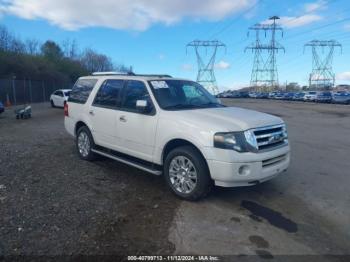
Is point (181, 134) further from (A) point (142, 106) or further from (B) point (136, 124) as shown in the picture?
(B) point (136, 124)

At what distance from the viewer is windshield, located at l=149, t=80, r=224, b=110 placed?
5.96 metres

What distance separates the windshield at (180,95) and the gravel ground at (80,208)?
146 cm

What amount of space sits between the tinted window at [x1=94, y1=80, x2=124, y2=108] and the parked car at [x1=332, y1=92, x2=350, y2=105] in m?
43.8

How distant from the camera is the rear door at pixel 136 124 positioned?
5824 millimetres

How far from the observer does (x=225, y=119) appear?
5227 mm

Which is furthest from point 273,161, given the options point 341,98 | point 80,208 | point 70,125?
point 341,98

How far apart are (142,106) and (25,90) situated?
116ft

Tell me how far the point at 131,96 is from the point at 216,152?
7.33ft

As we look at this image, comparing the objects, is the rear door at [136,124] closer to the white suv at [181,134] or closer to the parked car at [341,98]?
the white suv at [181,134]

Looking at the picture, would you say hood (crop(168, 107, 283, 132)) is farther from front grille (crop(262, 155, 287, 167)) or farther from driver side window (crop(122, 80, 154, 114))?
driver side window (crop(122, 80, 154, 114))

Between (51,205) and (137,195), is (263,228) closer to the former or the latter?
(137,195)

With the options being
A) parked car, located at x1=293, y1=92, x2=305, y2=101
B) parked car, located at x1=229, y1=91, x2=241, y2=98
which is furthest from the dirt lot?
parked car, located at x1=229, y1=91, x2=241, y2=98

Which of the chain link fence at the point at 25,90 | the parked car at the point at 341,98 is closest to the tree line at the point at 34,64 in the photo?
the chain link fence at the point at 25,90

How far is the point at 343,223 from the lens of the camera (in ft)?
15.1
